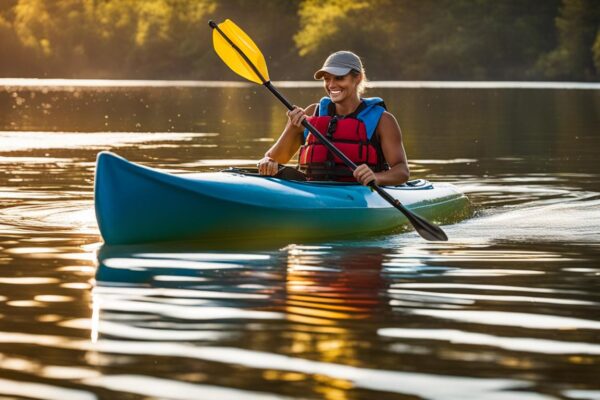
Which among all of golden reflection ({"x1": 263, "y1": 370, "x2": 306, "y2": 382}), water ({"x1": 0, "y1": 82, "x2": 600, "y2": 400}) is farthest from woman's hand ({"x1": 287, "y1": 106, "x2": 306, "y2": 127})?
golden reflection ({"x1": 263, "y1": 370, "x2": 306, "y2": 382})

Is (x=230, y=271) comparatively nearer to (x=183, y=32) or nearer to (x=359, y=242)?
(x=359, y=242)

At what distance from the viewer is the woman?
9.16m

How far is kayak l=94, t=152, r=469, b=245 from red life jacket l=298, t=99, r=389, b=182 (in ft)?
0.54

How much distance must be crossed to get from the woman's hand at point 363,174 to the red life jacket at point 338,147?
322 millimetres

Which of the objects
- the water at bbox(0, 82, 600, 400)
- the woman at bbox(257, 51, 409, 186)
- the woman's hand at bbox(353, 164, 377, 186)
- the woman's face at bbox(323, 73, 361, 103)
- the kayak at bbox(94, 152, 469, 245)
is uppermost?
the woman's face at bbox(323, 73, 361, 103)

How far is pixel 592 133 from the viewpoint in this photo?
22.3m

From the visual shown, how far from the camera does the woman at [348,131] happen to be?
9164 millimetres

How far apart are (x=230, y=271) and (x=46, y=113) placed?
78.3ft

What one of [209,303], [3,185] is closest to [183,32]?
[3,185]

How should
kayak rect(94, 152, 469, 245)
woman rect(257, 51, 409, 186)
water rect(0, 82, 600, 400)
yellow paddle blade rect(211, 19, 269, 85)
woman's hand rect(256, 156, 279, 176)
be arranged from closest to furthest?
water rect(0, 82, 600, 400) → kayak rect(94, 152, 469, 245) → woman's hand rect(256, 156, 279, 176) → woman rect(257, 51, 409, 186) → yellow paddle blade rect(211, 19, 269, 85)

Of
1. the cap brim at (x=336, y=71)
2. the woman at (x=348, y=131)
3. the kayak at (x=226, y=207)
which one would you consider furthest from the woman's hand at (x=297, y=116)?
the kayak at (x=226, y=207)

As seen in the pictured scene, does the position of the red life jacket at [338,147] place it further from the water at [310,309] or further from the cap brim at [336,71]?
the water at [310,309]

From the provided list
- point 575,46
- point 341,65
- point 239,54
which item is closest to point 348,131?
point 341,65

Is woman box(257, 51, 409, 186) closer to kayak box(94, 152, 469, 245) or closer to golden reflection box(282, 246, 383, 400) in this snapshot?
kayak box(94, 152, 469, 245)
